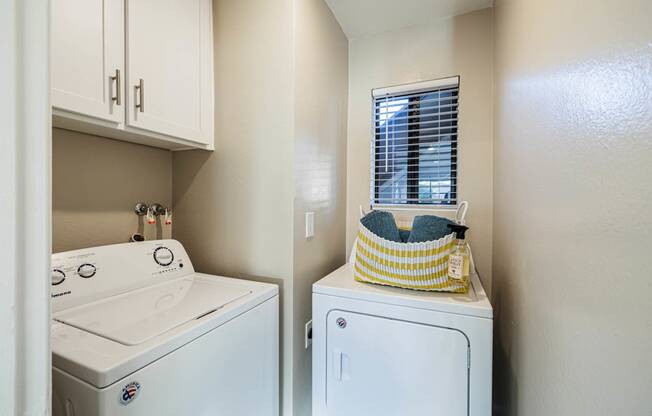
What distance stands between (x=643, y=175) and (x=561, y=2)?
0.55 m

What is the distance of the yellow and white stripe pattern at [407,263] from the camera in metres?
1.17

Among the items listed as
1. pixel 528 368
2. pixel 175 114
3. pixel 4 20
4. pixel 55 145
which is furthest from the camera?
pixel 175 114

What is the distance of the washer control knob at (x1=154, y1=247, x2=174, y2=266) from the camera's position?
1.30 m

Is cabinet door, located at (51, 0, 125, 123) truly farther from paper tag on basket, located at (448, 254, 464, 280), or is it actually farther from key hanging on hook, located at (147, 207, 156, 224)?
paper tag on basket, located at (448, 254, 464, 280)

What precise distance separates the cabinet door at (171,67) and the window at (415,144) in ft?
3.56

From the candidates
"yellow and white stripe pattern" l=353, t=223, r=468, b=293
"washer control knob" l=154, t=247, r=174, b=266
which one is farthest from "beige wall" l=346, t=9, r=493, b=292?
"washer control knob" l=154, t=247, r=174, b=266

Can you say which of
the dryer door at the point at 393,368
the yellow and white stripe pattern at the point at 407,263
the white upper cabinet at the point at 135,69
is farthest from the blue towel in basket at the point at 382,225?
the white upper cabinet at the point at 135,69

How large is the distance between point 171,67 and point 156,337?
1.11m

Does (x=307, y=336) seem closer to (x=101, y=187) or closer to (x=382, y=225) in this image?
(x=382, y=225)

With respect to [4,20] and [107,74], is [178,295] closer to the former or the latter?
[107,74]

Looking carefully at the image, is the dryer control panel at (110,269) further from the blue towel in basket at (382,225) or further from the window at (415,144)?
the window at (415,144)

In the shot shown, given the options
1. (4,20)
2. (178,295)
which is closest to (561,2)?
(4,20)

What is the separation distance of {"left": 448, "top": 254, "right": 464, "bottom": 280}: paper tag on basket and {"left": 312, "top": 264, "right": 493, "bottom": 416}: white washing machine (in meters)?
0.10

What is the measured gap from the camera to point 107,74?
1.02 meters
